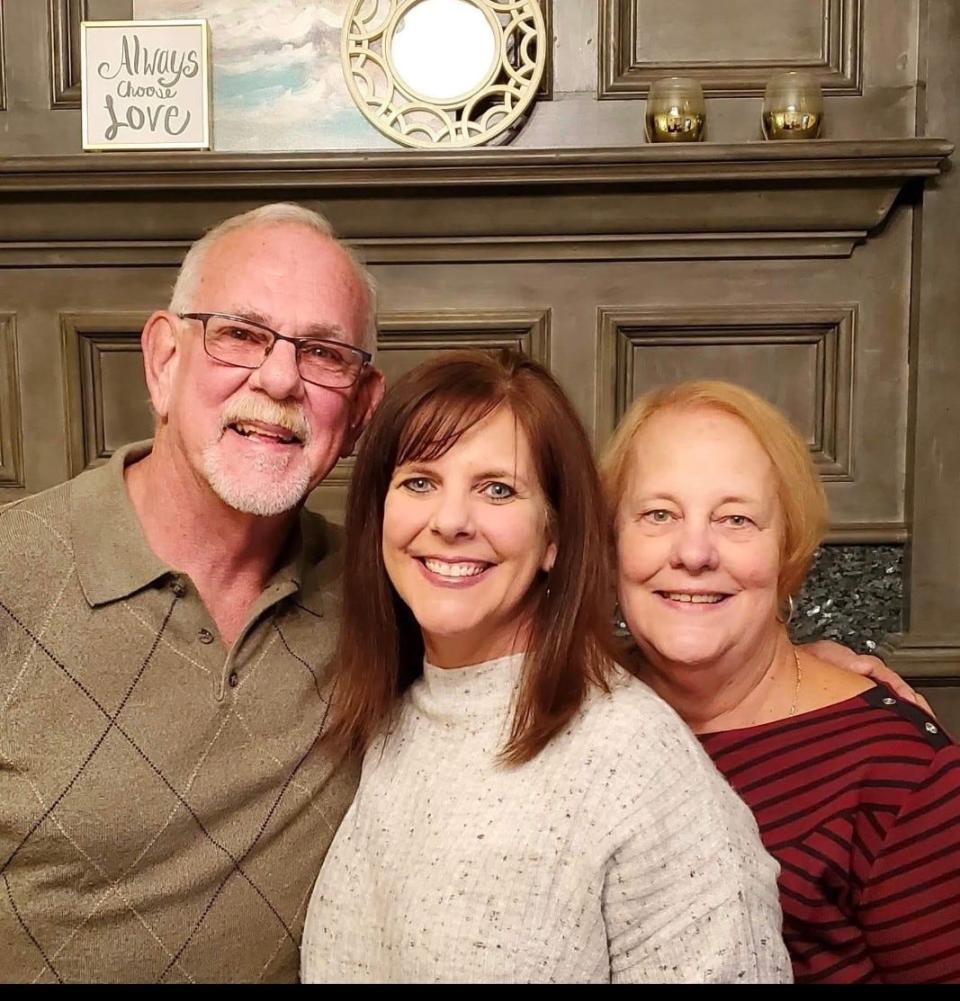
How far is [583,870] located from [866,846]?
448mm

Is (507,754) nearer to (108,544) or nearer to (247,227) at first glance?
(108,544)

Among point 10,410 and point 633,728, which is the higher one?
point 10,410

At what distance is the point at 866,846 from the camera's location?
4.47ft

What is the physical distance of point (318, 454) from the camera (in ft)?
5.12

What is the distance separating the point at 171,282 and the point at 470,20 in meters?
0.81

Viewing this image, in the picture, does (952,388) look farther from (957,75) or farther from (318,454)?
(318,454)

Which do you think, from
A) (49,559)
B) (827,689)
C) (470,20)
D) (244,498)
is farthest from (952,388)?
(49,559)

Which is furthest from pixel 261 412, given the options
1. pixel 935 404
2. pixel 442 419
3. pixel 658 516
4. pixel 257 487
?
pixel 935 404

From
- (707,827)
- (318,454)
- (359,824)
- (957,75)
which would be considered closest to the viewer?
(707,827)

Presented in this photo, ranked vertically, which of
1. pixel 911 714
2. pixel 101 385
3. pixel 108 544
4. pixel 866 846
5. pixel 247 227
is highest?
pixel 247 227

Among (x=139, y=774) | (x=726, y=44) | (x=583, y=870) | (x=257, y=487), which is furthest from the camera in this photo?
(x=726, y=44)

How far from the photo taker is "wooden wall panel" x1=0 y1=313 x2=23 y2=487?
2148mm

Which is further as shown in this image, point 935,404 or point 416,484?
point 935,404

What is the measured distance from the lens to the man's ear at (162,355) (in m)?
1.61
